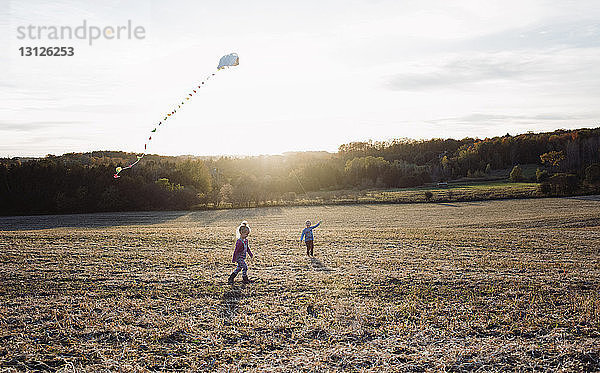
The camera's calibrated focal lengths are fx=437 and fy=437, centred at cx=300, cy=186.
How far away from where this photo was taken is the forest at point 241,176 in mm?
60969

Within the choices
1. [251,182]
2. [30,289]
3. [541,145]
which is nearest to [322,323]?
[30,289]

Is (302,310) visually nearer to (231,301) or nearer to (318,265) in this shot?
(231,301)

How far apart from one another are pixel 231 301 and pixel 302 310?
2.01 m

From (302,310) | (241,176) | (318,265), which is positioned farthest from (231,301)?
(241,176)

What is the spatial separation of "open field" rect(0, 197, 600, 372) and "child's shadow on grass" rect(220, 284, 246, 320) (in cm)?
5

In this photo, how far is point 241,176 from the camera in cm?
7681

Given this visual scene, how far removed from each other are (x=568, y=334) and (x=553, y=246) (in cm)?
1396

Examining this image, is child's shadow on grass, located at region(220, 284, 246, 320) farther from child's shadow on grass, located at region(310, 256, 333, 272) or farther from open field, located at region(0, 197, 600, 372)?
child's shadow on grass, located at region(310, 256, 333, 272)

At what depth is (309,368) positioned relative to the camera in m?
7.41

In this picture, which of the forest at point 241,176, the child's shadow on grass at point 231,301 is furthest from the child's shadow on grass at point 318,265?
the forest at point 241,176

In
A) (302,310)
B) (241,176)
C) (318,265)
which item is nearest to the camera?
(302,310)

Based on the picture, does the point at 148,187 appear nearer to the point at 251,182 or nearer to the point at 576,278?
the point at 251,182

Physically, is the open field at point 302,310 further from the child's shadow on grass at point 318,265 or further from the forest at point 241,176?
the forest at point 241,176

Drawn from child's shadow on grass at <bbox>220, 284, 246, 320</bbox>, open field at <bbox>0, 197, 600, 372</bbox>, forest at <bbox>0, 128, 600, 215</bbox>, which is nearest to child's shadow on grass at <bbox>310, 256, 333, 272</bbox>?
open field at <bbox>0, 197, 600, 372</bbox>
